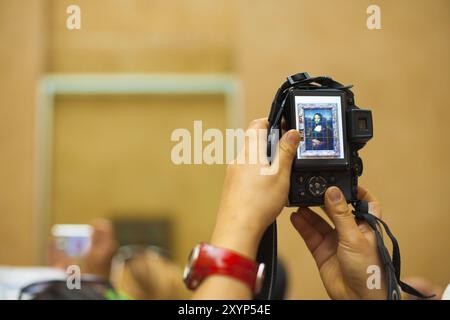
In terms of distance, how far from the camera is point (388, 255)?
85 cm

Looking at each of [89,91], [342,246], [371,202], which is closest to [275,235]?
[342,246]

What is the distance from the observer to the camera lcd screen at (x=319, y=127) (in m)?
0.89

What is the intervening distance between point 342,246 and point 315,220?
5.3 inches

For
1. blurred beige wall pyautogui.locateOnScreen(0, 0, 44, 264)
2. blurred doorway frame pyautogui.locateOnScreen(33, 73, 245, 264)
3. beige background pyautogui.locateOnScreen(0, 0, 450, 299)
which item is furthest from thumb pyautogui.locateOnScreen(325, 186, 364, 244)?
blurred beige wall pyautogui.locateOnScreen(0, 0, 44, 264)

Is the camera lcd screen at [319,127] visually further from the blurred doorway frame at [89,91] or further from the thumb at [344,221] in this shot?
the blurred doorway frame at [89,91]

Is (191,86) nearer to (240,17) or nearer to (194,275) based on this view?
(240,17)

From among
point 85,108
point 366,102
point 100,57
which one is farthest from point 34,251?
point 366,102

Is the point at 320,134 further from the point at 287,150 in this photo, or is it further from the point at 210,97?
the point at 210,97

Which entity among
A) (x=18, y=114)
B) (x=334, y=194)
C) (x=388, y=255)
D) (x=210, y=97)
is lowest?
(x=388, y=255)

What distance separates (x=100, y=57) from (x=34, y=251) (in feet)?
5.39

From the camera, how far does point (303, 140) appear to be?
88cm

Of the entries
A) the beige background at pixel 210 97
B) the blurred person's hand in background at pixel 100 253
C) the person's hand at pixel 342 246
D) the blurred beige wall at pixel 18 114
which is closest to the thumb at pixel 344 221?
the person's hand at pixel 342 246

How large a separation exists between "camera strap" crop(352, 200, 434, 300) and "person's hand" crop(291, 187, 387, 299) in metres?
0.02

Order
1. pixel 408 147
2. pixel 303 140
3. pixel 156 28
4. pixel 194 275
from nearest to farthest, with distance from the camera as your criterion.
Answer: pixel 194 275 < pixel 303 140 < pixel 408 147 < pixel 156 28
